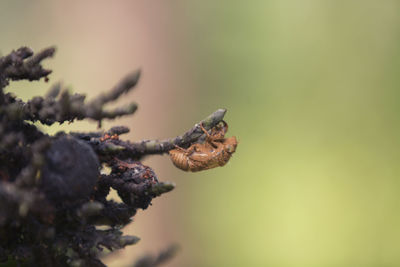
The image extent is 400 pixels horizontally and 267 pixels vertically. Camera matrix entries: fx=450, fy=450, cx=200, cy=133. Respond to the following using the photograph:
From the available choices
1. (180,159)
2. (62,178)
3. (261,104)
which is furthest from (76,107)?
(261,104)

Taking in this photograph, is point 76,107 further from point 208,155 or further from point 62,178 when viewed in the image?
point 208,155

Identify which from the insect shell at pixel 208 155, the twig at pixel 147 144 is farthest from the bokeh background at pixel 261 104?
the twig at pixel 147 144

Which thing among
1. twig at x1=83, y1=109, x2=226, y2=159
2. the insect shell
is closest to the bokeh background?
the insect shell

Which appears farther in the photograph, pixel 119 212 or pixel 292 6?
pixel 292 6

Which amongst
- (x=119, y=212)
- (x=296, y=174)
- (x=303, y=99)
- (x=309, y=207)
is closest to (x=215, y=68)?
(x=303, y=99)

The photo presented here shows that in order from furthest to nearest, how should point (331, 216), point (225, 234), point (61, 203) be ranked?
point (225, 234), point (331, 216), point (61, 203)

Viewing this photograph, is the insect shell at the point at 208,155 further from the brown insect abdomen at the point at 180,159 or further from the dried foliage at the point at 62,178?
the dried foliage at the point at 62,178

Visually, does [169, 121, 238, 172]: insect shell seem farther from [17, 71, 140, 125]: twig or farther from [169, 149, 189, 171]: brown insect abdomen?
[17, 71, 140, 125]: twig

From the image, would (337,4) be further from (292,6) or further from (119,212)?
(119,212)
